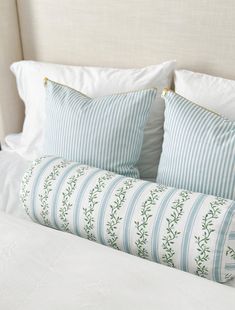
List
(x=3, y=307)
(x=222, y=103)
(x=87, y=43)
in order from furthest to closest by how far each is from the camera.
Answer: (x=87, y=43)
(x=222, y=103)
(x=3, y=307)

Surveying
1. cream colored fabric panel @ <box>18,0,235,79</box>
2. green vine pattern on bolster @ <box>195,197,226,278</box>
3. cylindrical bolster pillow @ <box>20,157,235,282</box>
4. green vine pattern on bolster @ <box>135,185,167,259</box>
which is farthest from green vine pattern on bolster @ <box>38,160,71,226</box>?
cream colored fabric panel @ <box>18,0,235,79</box>

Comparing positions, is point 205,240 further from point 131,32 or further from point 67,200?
point 131,32

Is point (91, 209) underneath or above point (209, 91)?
underneath

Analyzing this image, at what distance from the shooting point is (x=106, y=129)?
1.29 m

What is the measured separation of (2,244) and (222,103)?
0.77 meters

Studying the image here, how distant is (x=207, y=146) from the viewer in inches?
43.9

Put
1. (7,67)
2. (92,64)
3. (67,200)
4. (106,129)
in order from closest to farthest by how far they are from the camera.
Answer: (67,200) < (106,129) < (92,64) < (7,67)

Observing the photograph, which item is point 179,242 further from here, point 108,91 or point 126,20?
point 126,20

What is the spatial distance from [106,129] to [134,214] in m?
0.34

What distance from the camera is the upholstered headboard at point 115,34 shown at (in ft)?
4.46

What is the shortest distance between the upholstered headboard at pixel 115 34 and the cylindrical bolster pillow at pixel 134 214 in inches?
20.9

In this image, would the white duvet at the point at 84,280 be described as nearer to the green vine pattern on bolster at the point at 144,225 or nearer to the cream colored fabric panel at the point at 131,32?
the green vine pattern on bolster at the point at 144,225

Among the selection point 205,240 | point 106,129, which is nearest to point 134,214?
point 205,240

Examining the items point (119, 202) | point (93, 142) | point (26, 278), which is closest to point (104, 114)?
point (93, 142)
